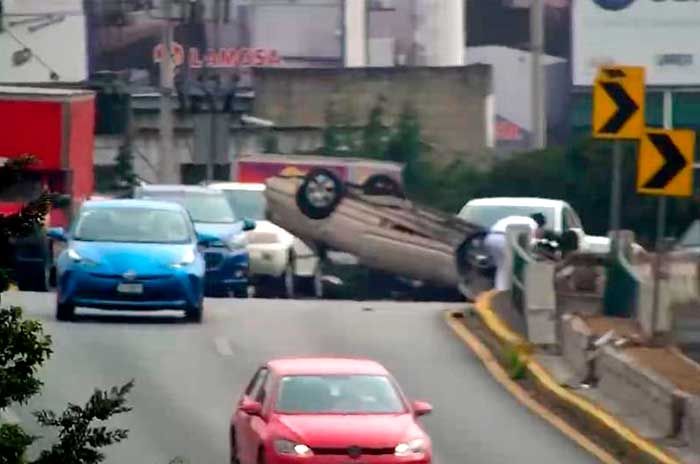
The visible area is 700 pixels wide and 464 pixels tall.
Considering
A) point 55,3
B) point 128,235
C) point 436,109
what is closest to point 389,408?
point 128,235

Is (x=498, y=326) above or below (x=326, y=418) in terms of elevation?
below

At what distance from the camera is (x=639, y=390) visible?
19.2 meters

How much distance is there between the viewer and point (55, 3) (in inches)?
3701

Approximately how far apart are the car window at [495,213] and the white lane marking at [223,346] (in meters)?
9.19

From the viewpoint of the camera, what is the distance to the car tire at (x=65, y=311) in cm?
2522

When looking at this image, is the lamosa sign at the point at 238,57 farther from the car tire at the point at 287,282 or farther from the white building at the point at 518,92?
the car tire at the point at 287,282

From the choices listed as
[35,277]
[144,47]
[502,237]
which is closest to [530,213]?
[502,237]

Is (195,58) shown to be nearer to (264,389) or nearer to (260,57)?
(260,57)

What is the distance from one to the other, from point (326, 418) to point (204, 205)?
16099 mm

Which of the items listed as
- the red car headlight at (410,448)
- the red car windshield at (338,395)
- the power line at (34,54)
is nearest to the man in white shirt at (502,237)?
the red car windshield at (338,395)

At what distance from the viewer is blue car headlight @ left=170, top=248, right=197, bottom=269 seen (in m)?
25.3

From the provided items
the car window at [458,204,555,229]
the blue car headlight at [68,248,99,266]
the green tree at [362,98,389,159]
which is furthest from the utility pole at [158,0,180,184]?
the blue car headlight at [68,248,99,266]

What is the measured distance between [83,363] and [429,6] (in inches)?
3069

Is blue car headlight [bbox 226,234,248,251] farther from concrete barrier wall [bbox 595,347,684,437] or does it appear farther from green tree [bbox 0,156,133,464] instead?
green tree [bbox 0,156,133,464]
